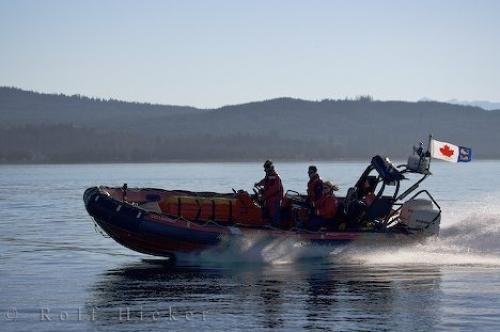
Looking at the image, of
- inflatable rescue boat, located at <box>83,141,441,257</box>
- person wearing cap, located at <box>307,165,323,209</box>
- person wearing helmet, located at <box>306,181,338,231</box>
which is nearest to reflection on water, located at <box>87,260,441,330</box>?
inflatable rescue boat, located at <box>83,141,441,257</box>

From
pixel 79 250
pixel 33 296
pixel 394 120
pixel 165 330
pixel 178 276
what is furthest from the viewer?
pixel 394 120

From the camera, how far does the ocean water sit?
1413 centimetres

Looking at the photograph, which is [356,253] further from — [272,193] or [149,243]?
Result: [149,243]

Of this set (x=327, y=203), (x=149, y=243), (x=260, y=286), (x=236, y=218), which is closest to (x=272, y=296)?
(x=260, y=286)

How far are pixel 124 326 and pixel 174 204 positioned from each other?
7.04 meters

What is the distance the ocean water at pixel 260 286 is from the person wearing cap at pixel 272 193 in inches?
27.8

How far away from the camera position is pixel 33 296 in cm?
1584

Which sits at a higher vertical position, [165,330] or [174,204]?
[174,204]

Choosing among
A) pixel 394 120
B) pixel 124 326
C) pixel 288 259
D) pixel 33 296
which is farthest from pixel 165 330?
pixel 394 120

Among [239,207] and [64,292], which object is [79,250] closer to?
[239,207]

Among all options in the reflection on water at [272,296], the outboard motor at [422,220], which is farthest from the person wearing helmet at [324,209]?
the outboard motor at [422,220]

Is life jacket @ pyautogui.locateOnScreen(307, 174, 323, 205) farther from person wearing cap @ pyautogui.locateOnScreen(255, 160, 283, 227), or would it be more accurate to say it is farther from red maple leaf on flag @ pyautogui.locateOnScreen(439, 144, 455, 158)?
red maple leaf on flag @ pyautogui.locateOnScreen(439, 144, 455, 158)

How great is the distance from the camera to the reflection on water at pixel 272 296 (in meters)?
14.2

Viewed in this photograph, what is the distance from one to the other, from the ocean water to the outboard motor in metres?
0.35
